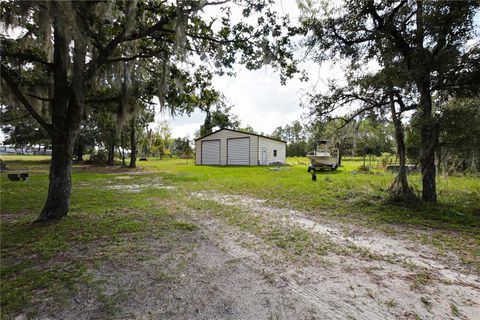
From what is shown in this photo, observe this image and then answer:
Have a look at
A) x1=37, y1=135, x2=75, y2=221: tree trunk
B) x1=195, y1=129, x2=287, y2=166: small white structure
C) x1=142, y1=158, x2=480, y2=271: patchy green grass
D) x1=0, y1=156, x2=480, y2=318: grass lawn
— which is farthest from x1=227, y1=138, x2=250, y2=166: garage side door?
x1=37, y1=135, x2=75, y2=221: tree trunk

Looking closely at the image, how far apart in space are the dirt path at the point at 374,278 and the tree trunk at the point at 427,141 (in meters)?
2.99

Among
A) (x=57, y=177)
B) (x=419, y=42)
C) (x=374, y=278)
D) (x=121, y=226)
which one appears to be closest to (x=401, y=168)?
(x=419, y=42)

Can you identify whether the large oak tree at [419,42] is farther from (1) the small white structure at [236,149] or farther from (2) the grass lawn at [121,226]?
(1) the small white structure at [236,149]

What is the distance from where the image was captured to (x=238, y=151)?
23141 mm

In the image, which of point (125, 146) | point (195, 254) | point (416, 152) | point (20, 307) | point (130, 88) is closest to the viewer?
point (20, 307)

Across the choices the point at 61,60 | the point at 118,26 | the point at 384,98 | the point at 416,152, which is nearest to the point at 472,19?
the point at 384,98

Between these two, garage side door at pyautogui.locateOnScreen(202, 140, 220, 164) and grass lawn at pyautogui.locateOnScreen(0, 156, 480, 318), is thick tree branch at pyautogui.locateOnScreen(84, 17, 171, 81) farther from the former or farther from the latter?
garage side door at pyautogui.locateOnScreen(202, 140, 220, 164)

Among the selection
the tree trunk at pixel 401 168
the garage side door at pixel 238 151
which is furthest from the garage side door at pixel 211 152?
the tree trunk at pixel 401 168

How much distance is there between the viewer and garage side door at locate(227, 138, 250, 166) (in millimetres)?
22641

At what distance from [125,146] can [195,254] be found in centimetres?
2222

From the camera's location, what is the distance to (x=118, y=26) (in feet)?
15.4

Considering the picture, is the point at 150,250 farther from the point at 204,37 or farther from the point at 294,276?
the point at 204,37

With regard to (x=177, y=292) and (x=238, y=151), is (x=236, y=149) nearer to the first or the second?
(x=238, y=151)

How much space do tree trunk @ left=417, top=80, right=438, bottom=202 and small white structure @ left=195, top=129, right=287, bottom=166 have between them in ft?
55.4
